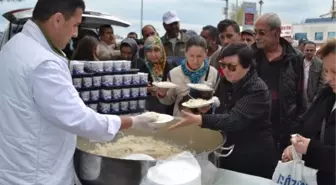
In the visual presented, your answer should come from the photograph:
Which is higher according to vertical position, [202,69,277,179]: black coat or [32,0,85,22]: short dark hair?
[32,0,85,22]: short dark hair

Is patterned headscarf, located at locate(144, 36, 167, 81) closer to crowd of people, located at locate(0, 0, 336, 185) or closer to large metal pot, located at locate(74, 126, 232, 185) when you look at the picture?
crowd of people, located at locate(0, 0, 336, 185)

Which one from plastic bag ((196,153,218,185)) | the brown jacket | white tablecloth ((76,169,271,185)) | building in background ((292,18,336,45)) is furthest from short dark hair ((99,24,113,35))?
building in background ((292,18,336,45))

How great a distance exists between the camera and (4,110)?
127 cm

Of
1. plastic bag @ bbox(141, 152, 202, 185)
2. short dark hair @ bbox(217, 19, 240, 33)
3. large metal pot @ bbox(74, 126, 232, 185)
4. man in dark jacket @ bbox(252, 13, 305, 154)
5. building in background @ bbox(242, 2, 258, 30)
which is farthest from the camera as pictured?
building in background @ bbox(242, 2, 258, 30)

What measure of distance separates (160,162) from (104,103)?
1071 millimetres

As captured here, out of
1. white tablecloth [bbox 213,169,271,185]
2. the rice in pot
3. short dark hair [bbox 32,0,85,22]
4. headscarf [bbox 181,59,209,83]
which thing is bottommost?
white tablecloth [bbox 213,169,271,185]

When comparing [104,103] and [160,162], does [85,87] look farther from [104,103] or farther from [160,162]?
[160,162]

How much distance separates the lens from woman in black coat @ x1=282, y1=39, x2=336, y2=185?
4.58 ft

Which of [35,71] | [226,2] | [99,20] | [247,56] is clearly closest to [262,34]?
[247,56]

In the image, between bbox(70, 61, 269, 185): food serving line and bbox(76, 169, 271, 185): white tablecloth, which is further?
bbox(76, 169, 271, 185): white tablecloth

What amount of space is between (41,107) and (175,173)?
0.49 metres

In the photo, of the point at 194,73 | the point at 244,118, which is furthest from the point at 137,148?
the point at 194,73

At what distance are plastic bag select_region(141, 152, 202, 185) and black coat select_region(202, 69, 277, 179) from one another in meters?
0.44

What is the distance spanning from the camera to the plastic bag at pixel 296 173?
4.59 feet
